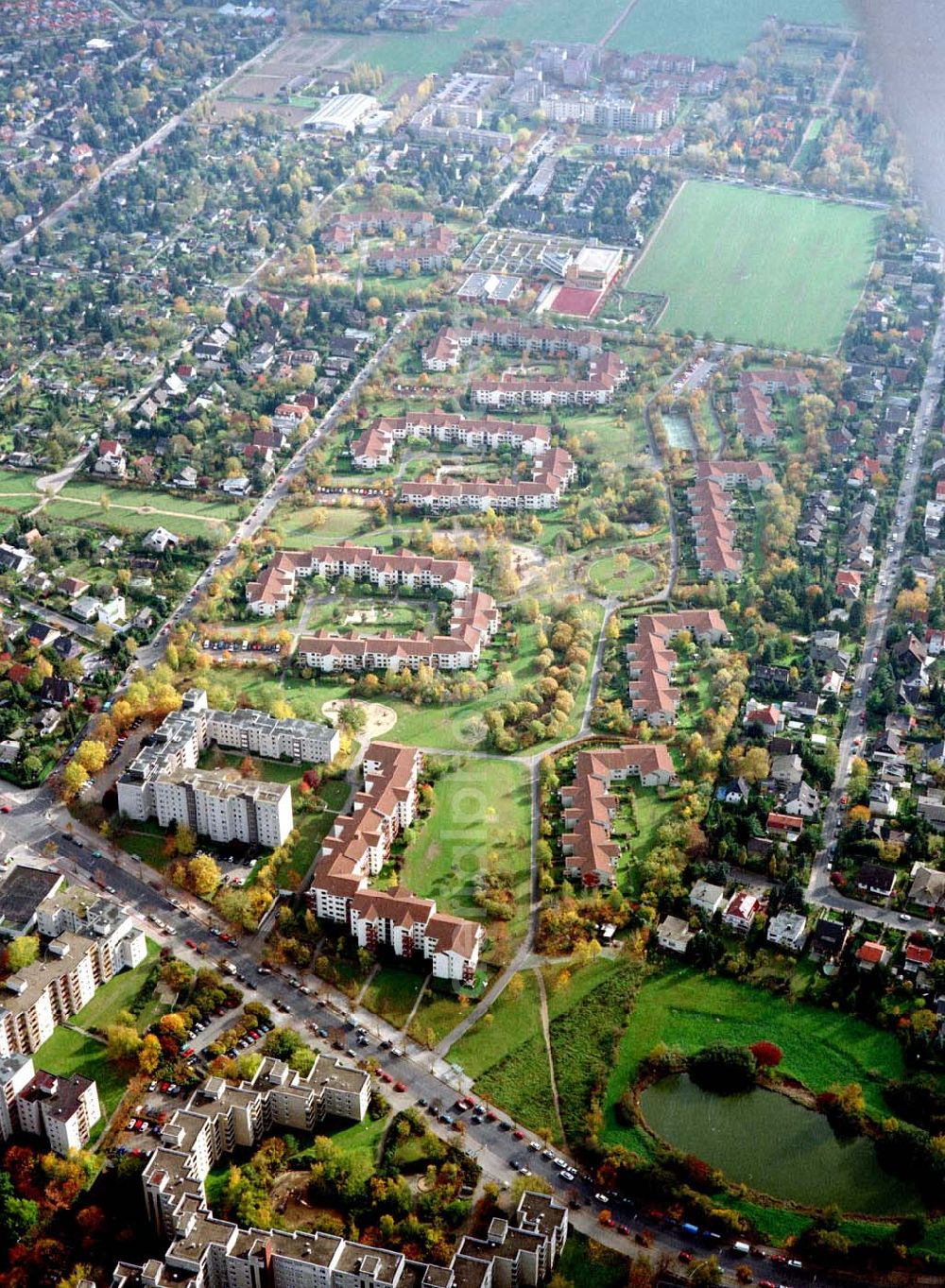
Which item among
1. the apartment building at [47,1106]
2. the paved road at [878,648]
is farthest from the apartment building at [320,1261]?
the paved road at [878,648]

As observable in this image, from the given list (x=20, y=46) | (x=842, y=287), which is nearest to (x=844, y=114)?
(x=842, y=287)

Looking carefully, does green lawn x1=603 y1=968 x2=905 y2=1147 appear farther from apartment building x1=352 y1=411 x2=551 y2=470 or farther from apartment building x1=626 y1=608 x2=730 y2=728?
apartment building x1=352 y1=411 x2=551 y2=470

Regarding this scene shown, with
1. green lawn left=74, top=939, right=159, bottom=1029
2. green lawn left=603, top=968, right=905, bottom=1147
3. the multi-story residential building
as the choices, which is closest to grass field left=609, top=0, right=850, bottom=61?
the multi-story residential building

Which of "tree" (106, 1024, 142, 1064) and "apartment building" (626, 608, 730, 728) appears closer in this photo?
"tree" (106, 1024, 142, 1064)

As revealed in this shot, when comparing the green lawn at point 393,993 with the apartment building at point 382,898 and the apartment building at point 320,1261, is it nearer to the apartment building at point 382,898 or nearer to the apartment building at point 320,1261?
the apartment building at point 382,898

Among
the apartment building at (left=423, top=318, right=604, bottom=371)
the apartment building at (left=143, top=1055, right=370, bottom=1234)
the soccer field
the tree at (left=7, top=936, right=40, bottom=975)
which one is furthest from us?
the soccer field

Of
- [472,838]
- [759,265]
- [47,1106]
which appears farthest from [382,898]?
[759,265]

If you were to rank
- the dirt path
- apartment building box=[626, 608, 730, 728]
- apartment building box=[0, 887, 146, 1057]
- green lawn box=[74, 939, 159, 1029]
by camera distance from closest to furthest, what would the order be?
1. the dirt path
2. apartment building box=[0, 887, 146, 1057]
3. green lawn box=[74, 939, 159, 1029]
4. apartment building box=[626, 608, 730, 728]
